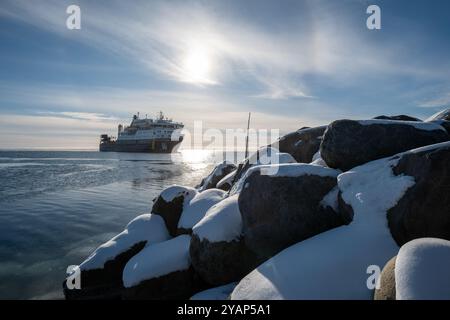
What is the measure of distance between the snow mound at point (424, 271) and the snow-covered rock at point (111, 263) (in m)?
5.77

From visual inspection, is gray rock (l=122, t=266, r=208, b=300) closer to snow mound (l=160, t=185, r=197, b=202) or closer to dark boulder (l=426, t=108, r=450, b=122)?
snow mound (l=160, t=185, r=197, b=202)

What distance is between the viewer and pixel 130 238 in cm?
→ 730

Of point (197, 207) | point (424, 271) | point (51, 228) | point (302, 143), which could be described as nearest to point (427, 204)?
point (424, 271)

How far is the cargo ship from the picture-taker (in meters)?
84.8

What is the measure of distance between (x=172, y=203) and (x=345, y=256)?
601cm

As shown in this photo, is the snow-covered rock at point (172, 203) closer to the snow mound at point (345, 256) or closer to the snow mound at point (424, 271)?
the snow mound at point (345, 256)

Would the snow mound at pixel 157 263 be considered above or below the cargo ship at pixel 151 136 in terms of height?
below

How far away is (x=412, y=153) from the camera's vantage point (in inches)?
162

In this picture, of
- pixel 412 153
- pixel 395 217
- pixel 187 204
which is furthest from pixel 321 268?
pixel 187 204

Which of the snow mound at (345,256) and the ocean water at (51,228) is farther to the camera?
the ocean water at (51,228)

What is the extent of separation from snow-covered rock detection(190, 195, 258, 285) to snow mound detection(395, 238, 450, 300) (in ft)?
8.60

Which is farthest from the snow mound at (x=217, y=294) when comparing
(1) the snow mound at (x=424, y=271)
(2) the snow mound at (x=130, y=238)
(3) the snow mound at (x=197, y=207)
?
(2) the snow mound at (x=130, y=238)

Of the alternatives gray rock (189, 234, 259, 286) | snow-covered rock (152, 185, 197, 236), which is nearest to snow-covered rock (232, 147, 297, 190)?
snow-covered rock (152, 185, 197, 236)

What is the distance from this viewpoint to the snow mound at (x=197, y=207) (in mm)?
7194
